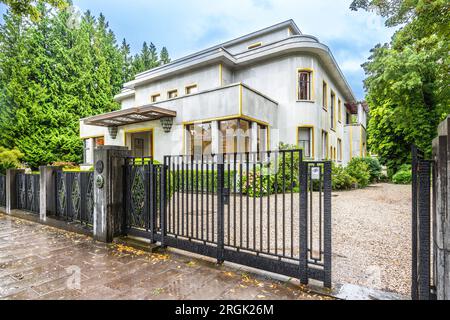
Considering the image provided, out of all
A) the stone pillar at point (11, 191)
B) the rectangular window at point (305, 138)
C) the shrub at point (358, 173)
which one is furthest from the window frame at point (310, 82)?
the stone pillar at point (11, 191)

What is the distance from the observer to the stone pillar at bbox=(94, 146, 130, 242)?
477cm

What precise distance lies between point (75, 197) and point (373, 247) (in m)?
6.42

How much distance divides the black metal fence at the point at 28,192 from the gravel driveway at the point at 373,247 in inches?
308

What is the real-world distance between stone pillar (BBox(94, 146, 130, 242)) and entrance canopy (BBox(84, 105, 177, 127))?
24.2 feet

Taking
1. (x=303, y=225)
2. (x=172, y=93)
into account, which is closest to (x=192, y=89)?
(x=172, y=93)

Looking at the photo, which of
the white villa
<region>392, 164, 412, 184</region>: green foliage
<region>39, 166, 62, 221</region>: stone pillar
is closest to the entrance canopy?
the white villa

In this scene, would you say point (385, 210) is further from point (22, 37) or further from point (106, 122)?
point (22, 37)

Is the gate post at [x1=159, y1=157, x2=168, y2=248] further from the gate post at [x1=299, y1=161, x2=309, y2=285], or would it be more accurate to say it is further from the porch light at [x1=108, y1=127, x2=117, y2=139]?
the porch light at [x1=108, y1=127, x2=117, y2=139]

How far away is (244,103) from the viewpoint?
35.0 feet

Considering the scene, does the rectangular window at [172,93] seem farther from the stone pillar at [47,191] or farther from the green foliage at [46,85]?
the green foliage at [46,85]

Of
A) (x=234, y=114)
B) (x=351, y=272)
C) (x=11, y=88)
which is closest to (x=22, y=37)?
(x=11, y=88)

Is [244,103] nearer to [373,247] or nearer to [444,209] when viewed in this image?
[373,247]

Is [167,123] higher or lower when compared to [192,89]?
lower

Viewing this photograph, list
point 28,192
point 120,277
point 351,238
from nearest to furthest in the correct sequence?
point 120,277, point 351,238, point 28,192
